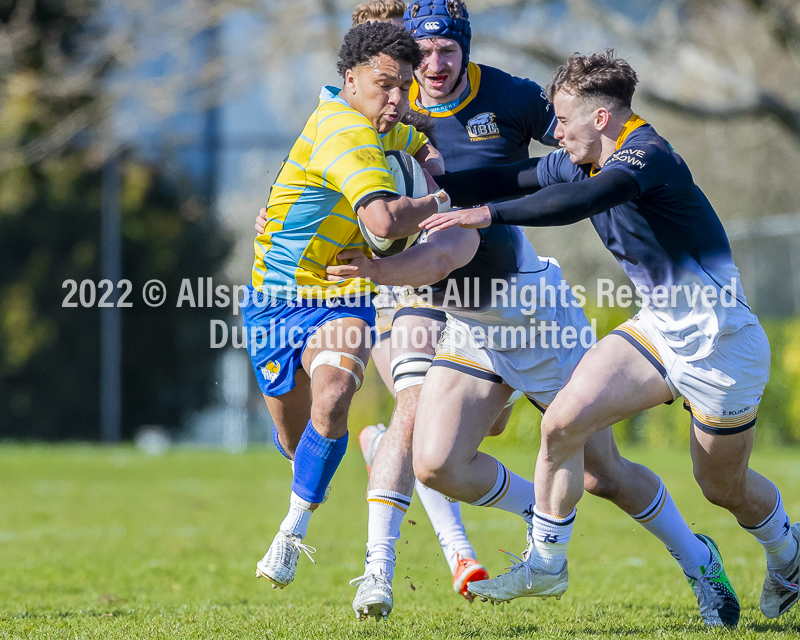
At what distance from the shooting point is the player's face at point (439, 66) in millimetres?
4512

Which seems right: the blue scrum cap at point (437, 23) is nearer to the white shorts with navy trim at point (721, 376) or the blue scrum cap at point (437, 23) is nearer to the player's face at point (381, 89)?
the player's face at point (381, 89)

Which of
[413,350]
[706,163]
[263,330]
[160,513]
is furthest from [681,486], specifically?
[706,163]

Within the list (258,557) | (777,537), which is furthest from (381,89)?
(258,557)

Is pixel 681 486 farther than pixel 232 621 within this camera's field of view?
Yes

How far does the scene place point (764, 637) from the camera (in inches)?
151

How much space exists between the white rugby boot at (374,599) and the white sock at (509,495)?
82 centimetres

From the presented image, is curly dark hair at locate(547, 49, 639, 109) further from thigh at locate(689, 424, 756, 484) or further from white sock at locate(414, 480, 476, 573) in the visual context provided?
white sock at locate(414, 480, 476, 573)

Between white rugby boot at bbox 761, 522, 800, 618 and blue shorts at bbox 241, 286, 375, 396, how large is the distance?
2.12 metres

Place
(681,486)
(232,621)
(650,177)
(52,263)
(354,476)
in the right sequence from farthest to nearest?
(52,263)
(354,476)
(681,486)
(232,621)
(650,177)

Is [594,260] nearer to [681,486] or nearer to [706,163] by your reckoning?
[706,163]

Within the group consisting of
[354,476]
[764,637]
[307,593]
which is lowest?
[354,476]

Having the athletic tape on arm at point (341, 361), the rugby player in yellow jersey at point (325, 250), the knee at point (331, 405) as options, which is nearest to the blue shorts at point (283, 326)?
the rugby player in yellow jersey at point (325, 250)

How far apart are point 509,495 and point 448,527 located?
482 mm

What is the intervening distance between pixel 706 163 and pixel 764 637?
17.4 m
